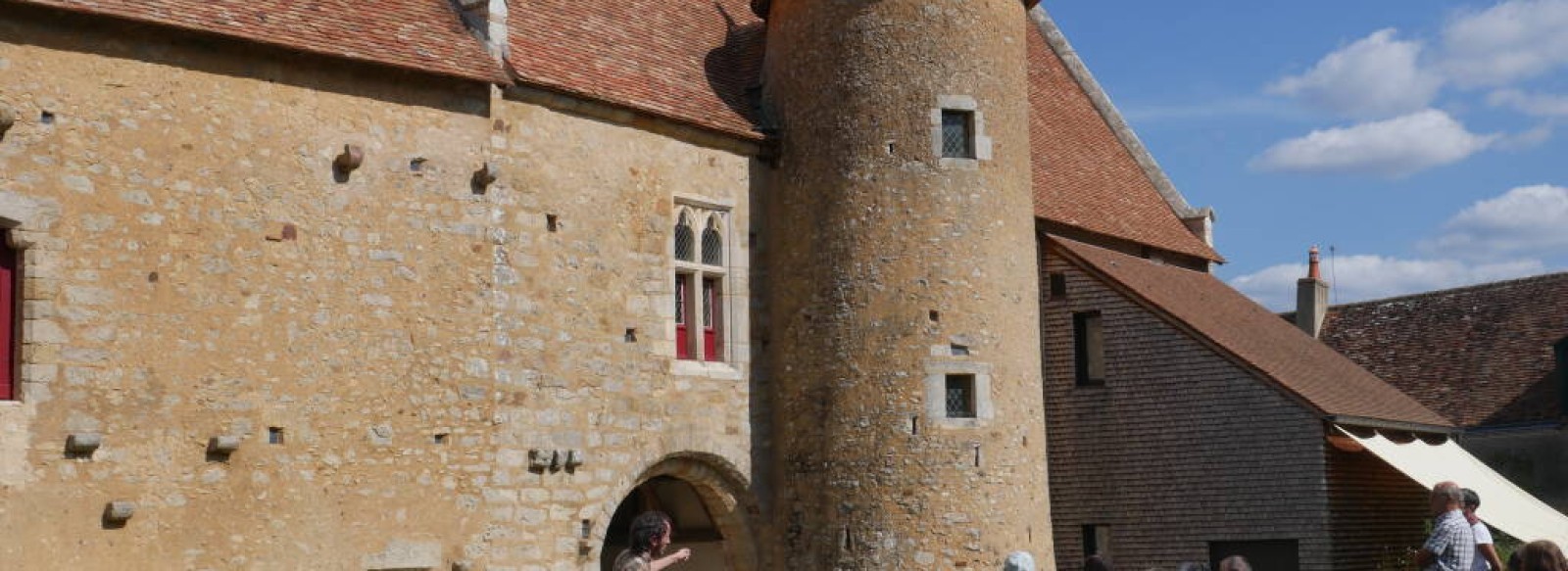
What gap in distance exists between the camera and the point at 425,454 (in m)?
16.3

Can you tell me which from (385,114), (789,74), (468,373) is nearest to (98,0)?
(385,114)

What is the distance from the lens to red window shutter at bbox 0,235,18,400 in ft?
45.7

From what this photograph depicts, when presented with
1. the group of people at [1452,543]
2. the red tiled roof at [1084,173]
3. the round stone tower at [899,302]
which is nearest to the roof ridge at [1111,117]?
the red tiled roof at [1084,173]

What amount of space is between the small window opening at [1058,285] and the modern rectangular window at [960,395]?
3951mm

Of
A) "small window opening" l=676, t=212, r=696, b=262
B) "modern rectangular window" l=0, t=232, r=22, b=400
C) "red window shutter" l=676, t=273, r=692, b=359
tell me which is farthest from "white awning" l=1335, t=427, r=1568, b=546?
"modern rectangular window" l=0, t=232, r=22, b=400

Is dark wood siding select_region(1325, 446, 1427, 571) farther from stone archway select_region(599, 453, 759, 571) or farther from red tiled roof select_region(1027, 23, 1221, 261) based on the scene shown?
stone archway select_region(599, 453, 759, 571)

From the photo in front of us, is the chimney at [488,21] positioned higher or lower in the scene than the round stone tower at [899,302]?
higher

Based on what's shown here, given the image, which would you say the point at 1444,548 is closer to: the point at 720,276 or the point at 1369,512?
the point at 720,276

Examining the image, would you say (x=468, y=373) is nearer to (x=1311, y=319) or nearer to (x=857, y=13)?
(x=857, y=13)

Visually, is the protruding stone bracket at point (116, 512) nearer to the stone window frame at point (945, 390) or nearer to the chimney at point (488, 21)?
the chimney at point (488, 21)

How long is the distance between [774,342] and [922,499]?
2372 millimetres

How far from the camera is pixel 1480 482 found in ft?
76.3

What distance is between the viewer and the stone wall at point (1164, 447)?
69.8ft

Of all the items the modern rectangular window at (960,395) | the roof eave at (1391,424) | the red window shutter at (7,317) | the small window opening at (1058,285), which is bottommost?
the roof eave at (1391,424)
